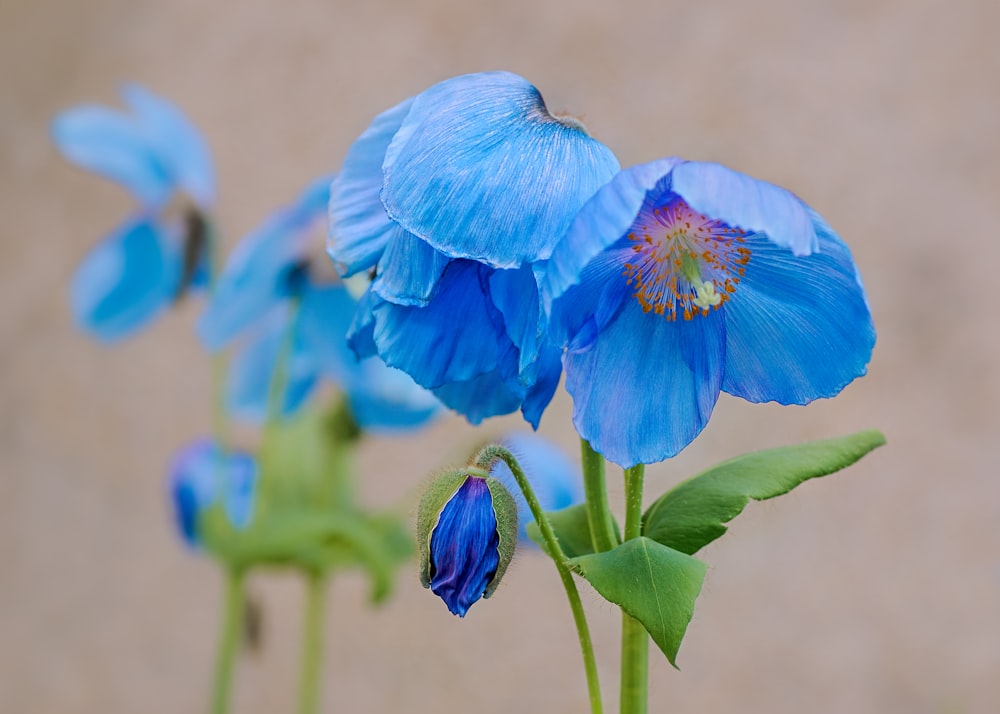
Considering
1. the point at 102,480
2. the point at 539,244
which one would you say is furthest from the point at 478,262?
the point at 102,480

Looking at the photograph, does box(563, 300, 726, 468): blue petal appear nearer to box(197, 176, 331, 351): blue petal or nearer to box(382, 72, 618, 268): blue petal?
box(382, 72, 618, 268): blue petal

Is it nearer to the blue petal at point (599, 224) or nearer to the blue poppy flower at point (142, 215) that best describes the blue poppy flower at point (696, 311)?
the blue petal at point (599, 224)

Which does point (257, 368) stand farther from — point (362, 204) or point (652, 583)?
point (652, 583)

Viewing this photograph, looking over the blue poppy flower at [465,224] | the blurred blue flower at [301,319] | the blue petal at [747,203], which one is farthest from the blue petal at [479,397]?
the blurred blue flower at [301,319]

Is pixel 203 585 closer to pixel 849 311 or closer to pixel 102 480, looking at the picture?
pixel 102 480

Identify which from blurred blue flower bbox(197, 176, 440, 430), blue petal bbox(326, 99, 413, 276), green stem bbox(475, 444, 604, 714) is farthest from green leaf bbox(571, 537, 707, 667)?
blurred blue flower bbox(197, 176, 440, 430)

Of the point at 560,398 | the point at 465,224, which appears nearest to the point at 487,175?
the point at 465,224
